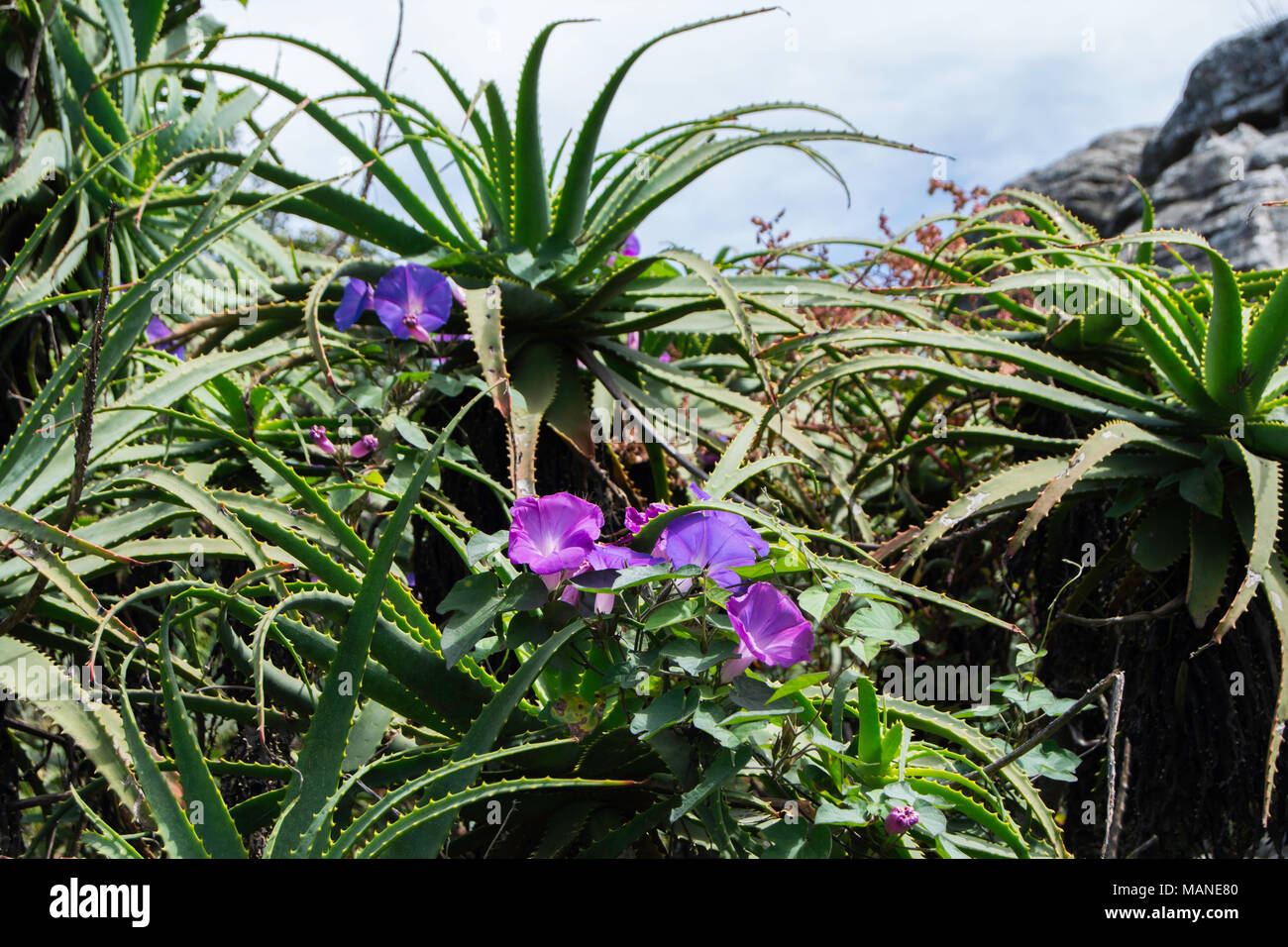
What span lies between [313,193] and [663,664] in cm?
126

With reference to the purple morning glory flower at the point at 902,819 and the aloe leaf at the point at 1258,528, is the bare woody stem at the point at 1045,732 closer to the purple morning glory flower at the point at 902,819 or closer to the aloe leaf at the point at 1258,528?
the purple morning glory flower at the point at 902,819

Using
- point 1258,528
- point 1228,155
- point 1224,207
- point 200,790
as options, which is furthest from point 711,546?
point 1228,155

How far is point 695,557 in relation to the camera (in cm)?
94

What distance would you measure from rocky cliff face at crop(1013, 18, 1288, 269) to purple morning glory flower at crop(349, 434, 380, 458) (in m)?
7.65

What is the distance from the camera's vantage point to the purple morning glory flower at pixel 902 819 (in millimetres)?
879

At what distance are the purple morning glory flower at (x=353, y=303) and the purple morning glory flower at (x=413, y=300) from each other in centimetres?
5

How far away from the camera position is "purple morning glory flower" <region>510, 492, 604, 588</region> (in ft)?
3.09

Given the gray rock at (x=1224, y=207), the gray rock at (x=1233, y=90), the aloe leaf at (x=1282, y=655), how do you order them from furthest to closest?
1. the gray rock at (x=1233, y=90)
2. the gray rock at (x=1224, y=207)
3. the aloe leaf at (x=1282, y=655)

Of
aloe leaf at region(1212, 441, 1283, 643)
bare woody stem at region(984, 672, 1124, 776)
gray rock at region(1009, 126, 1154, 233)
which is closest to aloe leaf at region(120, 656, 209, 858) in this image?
bare woody stem at region(984, 672, 1124, 776)

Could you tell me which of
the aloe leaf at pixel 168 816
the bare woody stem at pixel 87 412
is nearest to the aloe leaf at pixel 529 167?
the bare woody stem at pixel 87 412

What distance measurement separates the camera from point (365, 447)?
1707mm
